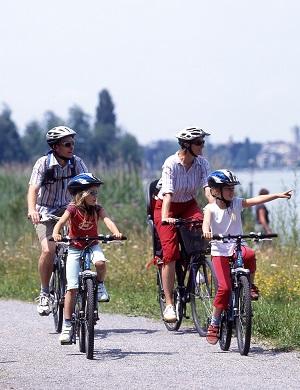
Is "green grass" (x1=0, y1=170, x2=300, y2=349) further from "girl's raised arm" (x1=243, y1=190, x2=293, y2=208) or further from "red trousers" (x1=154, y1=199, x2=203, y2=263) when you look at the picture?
"girl's raised arm" (x1=243, y1=190, x2=293, y2=208)

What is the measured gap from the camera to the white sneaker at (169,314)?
43.2 ft

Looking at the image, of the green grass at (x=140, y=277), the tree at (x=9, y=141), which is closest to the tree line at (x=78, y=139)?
the tree at (x=9, y=141)

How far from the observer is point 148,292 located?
1702 cm

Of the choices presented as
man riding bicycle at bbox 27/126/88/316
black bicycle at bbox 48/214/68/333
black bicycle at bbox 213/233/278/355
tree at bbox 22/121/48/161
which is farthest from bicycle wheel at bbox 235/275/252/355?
tree at bbox 22/121/48/161

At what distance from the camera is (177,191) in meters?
13.1

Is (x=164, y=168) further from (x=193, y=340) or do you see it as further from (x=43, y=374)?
(x=43, y=374)

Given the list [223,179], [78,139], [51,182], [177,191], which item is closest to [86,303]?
[223,179]

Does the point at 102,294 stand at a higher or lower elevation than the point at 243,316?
higher

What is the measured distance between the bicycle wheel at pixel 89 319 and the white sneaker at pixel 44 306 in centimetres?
233

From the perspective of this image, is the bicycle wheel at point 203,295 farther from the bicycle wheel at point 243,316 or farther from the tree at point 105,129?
the tree at point 105,129

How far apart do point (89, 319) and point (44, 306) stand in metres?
2.57

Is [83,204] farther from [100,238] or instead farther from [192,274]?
[192,274]

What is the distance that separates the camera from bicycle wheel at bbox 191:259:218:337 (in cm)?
1267

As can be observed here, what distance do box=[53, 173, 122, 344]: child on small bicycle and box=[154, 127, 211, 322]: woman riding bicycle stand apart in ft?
3.37
